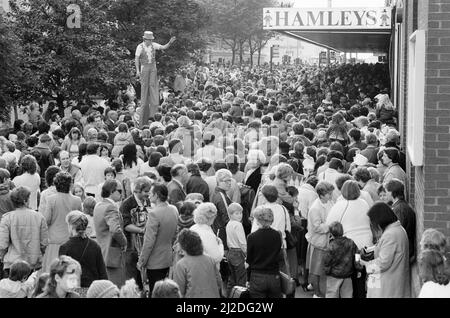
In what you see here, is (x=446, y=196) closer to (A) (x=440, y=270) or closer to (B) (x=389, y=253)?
(B) (x=389, y=253)

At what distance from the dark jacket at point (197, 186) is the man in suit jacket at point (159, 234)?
1.93 meters

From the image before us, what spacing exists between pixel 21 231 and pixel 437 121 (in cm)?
466

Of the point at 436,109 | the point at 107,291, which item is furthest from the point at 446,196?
the point at 107,291

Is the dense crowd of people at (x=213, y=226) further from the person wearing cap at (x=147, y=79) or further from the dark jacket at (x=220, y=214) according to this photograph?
the person wearing cap at (x=147, y=79)

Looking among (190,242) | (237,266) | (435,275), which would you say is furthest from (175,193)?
(435,275)

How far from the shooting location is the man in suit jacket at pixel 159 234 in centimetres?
1005

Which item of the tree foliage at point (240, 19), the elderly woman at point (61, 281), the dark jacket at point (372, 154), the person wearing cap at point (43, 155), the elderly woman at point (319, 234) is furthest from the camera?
the tree foliage at point (240, 19)

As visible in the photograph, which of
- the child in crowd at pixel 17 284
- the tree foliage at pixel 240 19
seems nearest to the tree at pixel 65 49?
the child in crowd at pixel 17 284

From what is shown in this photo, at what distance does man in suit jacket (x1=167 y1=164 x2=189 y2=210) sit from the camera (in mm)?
11656

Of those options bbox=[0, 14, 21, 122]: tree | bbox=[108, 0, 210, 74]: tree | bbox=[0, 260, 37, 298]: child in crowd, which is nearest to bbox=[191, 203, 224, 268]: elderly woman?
bbox=[0, 260, 37, 298]: child in crowd

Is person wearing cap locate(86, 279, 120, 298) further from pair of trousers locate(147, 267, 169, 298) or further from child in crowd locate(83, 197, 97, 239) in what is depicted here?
child in crowd locate(83, 197, 97, 239)

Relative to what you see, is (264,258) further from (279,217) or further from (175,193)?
(175,193)

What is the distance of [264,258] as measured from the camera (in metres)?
9.38

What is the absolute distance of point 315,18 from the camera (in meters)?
26.5
